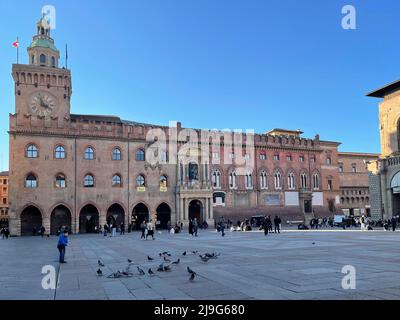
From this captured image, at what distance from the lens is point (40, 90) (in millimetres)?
46312

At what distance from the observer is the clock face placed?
4566 centimetres

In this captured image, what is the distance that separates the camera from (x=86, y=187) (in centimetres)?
4625

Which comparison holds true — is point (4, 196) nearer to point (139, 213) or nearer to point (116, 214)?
point (116, 214)

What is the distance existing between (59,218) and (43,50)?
20.8 meters

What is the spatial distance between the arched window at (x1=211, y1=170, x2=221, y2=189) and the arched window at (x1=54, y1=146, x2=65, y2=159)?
19438mm

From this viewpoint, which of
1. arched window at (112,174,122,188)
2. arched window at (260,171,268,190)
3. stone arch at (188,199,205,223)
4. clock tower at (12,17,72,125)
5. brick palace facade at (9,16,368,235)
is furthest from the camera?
arched window at (260,171,268,190)

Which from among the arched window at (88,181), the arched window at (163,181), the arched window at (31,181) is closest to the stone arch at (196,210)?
the arched window at (163,181)

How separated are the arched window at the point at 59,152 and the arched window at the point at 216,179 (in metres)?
19.4

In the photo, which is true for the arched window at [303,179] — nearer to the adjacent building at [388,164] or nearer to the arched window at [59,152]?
the adjacent building at [388,164]

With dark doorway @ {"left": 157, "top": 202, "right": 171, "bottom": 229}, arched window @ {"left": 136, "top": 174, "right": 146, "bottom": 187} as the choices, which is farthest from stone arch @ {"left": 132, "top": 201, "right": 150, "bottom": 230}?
arched window @ {"left": 136, "top": 174, "right": 146, "bottom": 187}

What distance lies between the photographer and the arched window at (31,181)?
143 ft

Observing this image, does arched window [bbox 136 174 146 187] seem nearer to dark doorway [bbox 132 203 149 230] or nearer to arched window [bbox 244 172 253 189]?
dark doorway [bbox 132 203 149 230]

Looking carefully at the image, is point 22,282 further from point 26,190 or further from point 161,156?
point 161,156

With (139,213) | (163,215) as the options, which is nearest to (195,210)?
(163,215)
